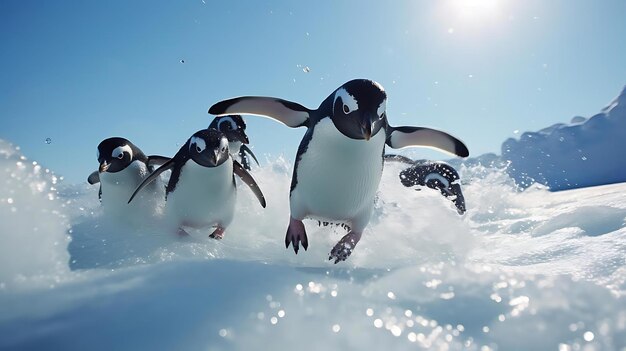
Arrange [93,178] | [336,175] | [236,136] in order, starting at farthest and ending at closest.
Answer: [236,136], [93,178], [336,175]

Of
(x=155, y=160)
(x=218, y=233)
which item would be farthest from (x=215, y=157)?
(x=155, y=160)

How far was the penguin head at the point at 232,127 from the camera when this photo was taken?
225 inches

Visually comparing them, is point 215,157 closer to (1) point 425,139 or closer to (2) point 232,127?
(1) point 425,139

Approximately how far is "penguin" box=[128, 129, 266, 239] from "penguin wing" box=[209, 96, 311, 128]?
0.92ft

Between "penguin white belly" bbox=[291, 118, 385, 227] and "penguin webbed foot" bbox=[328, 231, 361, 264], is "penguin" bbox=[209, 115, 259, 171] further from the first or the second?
"penguin webbed foot" bbox=[328, 231, 361, 264]

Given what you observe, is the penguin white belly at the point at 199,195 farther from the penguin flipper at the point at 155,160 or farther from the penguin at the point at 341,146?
the penguin flipper at the point at 155,160

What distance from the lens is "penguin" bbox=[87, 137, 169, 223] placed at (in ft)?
12.3

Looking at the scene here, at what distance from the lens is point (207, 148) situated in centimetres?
331

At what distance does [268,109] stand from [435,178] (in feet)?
11.8

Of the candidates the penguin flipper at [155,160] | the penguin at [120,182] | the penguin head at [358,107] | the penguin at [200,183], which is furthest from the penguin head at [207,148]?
the penguin head at [358,107]

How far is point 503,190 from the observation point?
33.7 ft

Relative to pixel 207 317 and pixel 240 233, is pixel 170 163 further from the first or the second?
pixel 207 317

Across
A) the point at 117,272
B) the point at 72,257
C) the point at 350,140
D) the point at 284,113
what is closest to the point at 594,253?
the point at 350,140

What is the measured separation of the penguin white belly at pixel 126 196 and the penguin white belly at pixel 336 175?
1.49 metres
